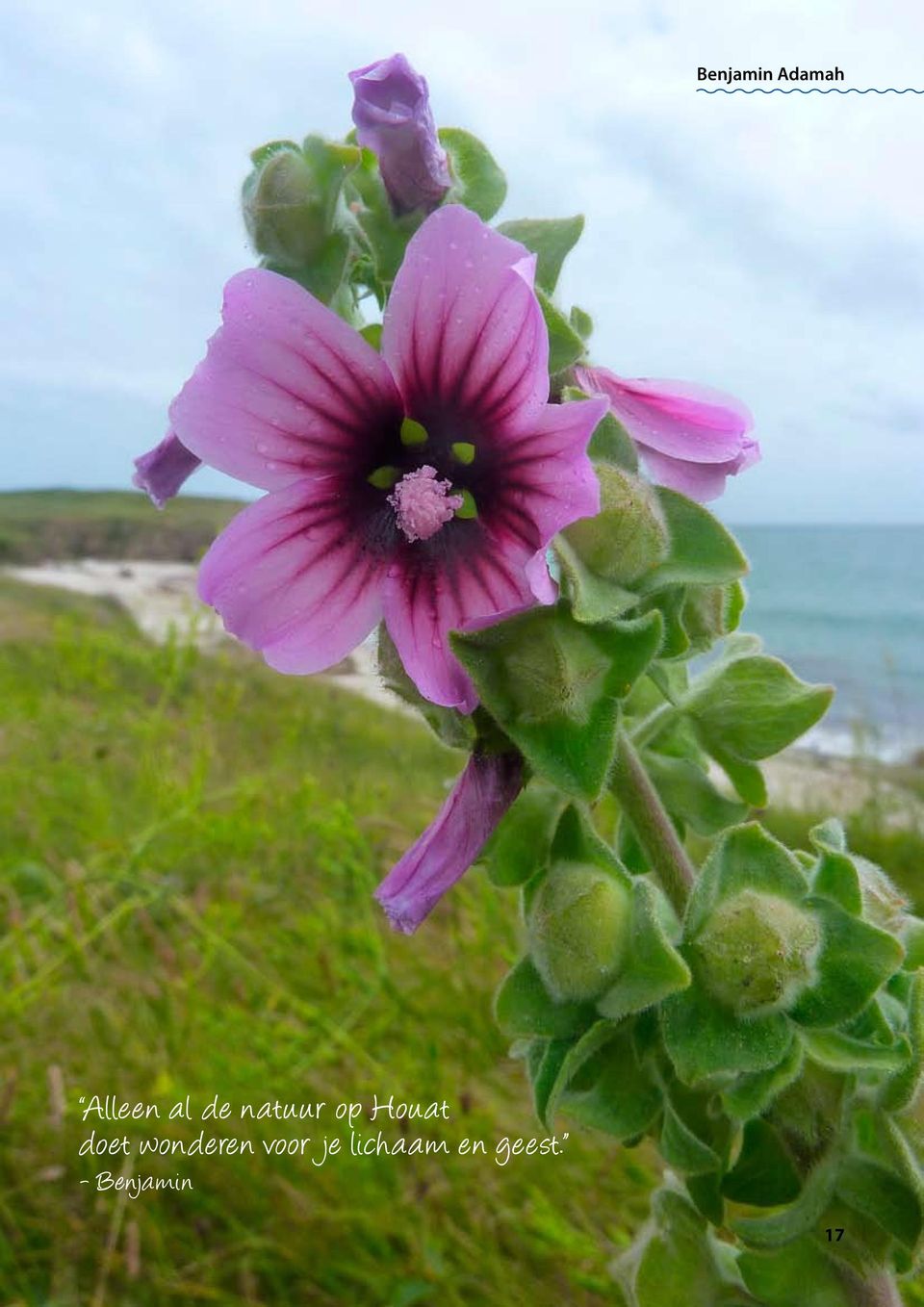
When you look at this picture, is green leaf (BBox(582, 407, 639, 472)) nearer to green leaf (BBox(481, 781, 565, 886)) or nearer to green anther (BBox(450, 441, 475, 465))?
green anther (BBox(450, 441, 475, 465))

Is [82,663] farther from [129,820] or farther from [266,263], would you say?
[266,263]

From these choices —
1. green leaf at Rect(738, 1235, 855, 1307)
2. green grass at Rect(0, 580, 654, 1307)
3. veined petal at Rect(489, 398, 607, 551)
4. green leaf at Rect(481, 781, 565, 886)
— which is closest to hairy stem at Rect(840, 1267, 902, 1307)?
green leaf at Rect(738, 1235, 855, 1307)

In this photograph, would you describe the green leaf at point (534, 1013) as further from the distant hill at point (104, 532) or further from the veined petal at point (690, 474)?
the distant hill at point (104, 532)

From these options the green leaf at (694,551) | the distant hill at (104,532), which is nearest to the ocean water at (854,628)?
the green leaf at (694,551)

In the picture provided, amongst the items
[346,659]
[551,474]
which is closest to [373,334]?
[551,474]

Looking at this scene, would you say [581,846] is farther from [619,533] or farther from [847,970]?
[619,533]

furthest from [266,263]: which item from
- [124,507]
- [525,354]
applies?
[124,507]

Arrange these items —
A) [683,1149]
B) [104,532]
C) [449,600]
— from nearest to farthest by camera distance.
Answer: [449,600] < [683,1149] < [104,532]
